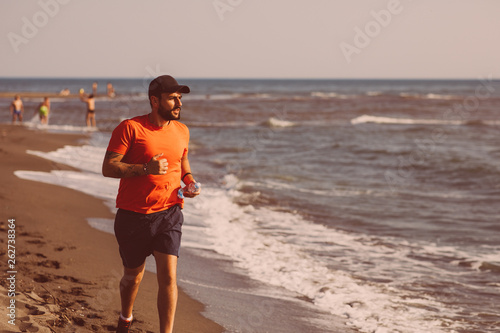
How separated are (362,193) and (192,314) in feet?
25.7

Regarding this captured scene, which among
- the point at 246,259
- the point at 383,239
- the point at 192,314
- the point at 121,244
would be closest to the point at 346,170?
the point at 383,239

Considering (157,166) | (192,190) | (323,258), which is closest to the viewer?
(157,166)

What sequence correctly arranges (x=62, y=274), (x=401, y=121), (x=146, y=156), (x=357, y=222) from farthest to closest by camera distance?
(x=401, y=121) → (x=357, y=222) → (x=62, y=274) → (x=146, y=156)

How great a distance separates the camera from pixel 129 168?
11.7ft

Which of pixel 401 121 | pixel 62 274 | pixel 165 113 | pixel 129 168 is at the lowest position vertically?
pixel 62 274

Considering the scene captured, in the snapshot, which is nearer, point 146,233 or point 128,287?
point 146,233

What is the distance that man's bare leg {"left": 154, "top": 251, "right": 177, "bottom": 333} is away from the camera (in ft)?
12.2

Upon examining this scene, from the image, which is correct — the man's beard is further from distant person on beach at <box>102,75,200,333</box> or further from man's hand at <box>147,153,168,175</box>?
man's hand at <box>147,153,168,175</box>

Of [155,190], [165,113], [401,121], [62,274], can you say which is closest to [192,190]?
[155,190]

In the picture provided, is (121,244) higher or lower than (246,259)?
higher

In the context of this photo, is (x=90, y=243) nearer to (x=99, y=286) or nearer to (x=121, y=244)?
(x=99, y=286)

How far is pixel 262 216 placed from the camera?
9.65 m

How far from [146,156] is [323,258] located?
13.4ft

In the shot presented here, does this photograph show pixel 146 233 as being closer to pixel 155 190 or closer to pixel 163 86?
pixel 155 190
